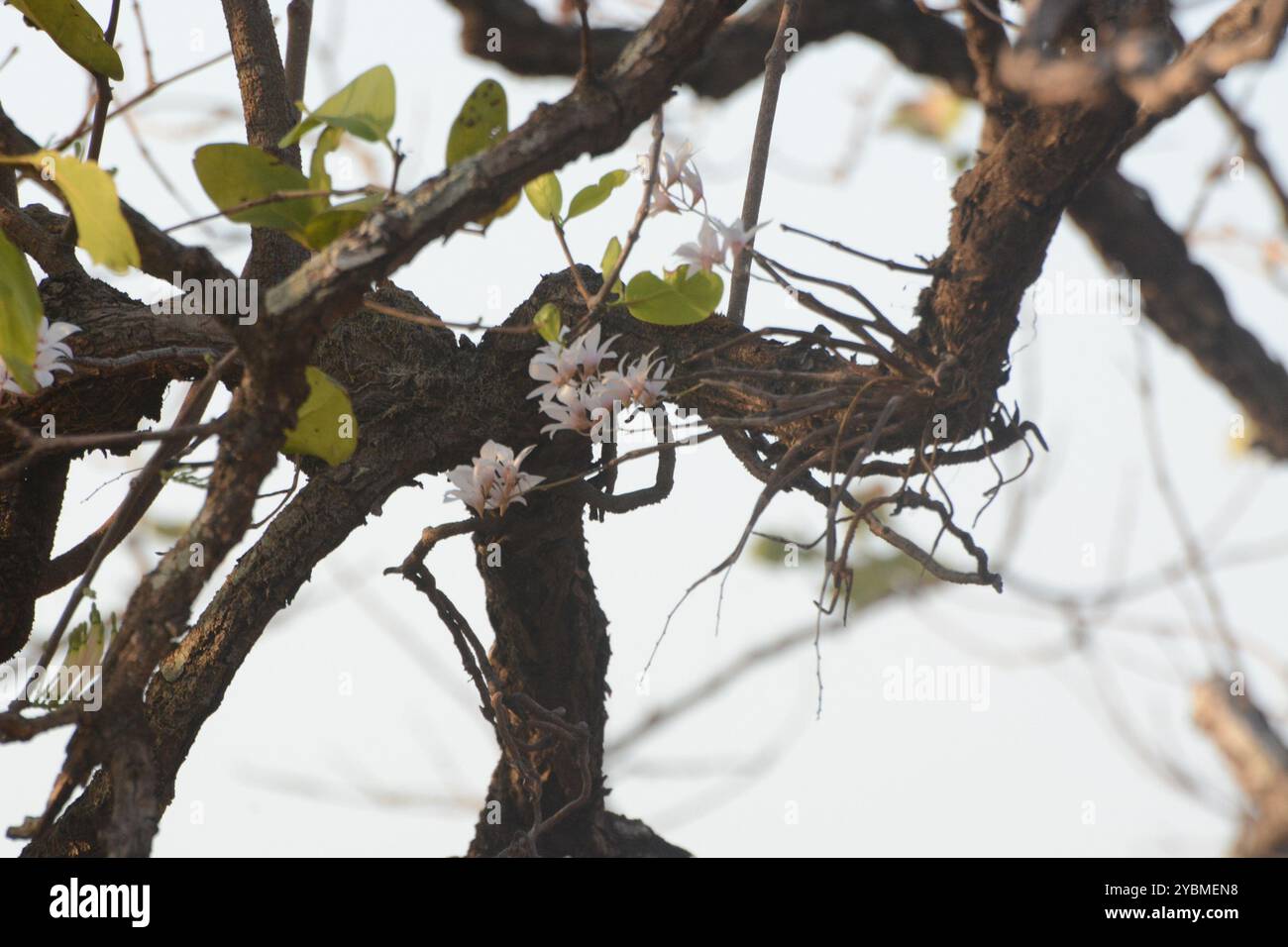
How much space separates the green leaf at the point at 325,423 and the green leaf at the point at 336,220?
0.25 ft

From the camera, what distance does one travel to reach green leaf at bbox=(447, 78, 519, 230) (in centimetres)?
61

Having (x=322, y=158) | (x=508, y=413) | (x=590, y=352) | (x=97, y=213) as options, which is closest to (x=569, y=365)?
(x=590, y=352)

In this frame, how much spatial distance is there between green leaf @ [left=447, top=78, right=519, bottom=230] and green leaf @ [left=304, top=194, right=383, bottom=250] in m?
0.05

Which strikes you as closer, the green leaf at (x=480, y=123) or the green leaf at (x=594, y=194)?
the green leaf at (x=480, y=123)

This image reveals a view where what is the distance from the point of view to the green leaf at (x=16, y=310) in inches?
23.2

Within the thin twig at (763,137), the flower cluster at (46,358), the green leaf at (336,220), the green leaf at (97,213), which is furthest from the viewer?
the thin twig at (763,137)

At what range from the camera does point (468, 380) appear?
0.88 metres

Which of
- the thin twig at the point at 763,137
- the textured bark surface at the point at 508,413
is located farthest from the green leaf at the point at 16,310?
the thin twig at the point at 763,137

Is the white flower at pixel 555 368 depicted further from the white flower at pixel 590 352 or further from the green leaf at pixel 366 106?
the green leaf at pixel 366 106

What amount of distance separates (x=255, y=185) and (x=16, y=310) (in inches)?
5.2

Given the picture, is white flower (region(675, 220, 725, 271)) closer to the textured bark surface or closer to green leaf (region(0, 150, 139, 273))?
the textured bark surface

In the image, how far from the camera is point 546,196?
2.44ft
